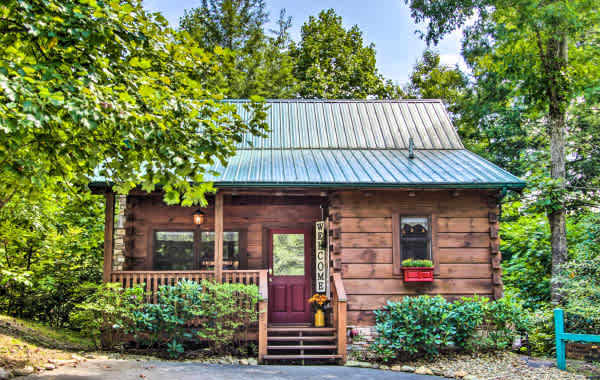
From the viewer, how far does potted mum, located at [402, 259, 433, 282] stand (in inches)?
379

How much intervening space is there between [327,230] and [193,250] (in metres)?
3.02

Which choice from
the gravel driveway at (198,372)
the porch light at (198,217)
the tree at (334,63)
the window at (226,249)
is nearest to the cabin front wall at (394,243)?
the gravel driveway at (198,372)

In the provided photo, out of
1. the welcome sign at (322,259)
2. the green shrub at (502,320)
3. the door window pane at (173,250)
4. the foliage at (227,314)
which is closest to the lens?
the foliage at (227,314)

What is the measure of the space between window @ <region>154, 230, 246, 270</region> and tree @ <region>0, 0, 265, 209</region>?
449cm

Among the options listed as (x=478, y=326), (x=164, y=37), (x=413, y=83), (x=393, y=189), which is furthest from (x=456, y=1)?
(x=413, y=83)

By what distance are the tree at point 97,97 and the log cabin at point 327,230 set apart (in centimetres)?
326

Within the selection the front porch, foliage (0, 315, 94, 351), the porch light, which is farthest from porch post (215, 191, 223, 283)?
foliage (0, 315, 94, 351)

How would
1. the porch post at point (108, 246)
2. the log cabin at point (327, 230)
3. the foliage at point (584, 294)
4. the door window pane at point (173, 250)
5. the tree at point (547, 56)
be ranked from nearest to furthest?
the foliage at point (584, 294) → the porch post at point (108, 246) → the log cabin at point (327, 230) → the tree at point (547, 56) → the door window pane at point (173, 250)

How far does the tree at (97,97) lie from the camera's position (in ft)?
15.4

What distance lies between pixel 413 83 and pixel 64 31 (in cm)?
2302

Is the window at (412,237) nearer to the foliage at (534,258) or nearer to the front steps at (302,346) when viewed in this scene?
the front steps at (302,346)

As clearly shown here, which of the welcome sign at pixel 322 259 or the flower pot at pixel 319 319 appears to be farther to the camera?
the welcome sign at pixel 322 259

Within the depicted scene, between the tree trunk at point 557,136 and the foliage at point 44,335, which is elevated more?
the tree trunk at point 557,136

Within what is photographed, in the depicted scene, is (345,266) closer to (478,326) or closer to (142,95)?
(478,326)
